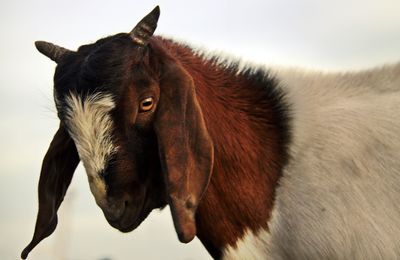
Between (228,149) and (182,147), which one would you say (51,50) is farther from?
(228,149)

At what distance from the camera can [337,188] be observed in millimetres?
7973

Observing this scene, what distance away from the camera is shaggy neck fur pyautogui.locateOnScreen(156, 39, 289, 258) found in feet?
26.7

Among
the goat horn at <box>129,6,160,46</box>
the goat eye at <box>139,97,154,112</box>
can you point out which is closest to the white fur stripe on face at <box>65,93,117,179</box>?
the goat eye at <box>139,97,154,112</box>

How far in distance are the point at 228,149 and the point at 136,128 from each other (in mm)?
1126

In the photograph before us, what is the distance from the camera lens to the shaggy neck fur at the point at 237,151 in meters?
8.13

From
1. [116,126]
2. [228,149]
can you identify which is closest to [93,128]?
[116,126]

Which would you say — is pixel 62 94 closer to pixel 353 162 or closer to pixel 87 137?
pixel 87 137

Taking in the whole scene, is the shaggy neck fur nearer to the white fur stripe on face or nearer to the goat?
the goat

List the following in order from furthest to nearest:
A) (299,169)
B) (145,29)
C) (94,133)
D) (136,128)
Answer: (299,169), (145,29), (136,128), (94,133)

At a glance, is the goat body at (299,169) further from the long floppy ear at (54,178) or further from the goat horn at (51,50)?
the long floppy ear at (54,178)

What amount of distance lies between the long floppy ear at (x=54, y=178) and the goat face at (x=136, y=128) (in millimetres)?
604

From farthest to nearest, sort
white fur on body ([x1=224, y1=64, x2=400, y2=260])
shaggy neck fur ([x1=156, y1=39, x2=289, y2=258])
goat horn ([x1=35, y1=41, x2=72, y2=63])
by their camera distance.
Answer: goat horn ([x1=35, y1=41, x2=72, y2=63])
shaggy neck fur ([x1=156, y1=39, x2=289, y2=258])
white fur on body ([x1=224, y1=64, x2=400, y2=260])

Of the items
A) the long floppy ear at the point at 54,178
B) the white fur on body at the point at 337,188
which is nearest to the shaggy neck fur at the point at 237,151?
the white fur on body at the point at 337,188

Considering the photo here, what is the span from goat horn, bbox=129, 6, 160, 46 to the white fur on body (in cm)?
177
